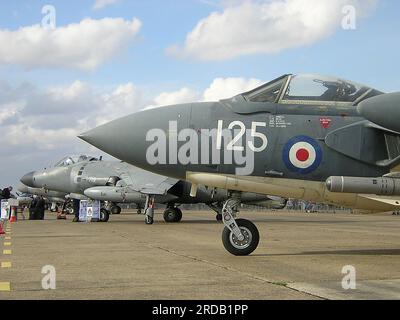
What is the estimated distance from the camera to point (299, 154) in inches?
334

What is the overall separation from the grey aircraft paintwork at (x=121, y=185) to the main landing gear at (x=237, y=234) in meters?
12.7

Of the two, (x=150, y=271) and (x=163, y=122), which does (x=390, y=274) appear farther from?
(x=163, y=122)

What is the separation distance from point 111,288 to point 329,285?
2457 mm

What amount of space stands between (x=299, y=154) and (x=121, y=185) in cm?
1951

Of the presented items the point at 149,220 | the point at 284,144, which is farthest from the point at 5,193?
the point at 284,144

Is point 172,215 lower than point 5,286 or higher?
lower

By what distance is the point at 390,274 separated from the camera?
693cm

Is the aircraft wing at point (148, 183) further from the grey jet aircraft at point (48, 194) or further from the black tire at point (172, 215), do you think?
the grey jet aircraft at point (48, 194)

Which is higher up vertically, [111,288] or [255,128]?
[255,128]

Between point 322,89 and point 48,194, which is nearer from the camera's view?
point 322,89

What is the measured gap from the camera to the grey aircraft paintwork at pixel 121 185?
2462 cm

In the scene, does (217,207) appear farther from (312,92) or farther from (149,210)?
(312,92)

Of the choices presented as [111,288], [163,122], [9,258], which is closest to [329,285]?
[111,288]

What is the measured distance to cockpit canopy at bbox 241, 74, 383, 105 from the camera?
28.8 feet
